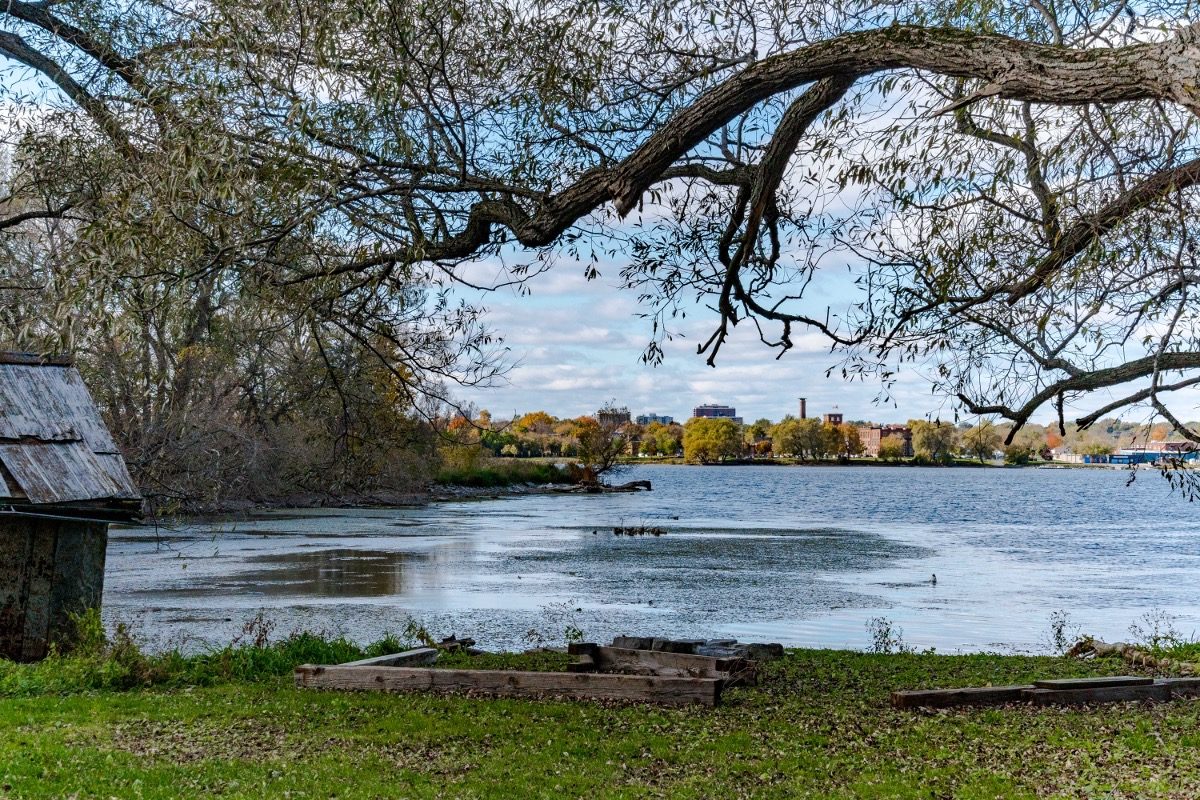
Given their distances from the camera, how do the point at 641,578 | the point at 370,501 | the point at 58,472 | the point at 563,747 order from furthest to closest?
the point at 370,501
the point at 641,578
the point at 58,472
the point at 563,747

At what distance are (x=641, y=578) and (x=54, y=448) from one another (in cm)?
1706

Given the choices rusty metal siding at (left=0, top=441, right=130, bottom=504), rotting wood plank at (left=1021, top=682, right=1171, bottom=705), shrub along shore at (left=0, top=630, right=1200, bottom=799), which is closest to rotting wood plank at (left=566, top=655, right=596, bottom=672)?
shrub along shore at (left=0, top=630, right=1200, bottom=799)

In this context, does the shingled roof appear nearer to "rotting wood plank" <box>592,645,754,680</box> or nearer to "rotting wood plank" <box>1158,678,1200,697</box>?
"rotting wood plank" <box>592,645,754,680</box>

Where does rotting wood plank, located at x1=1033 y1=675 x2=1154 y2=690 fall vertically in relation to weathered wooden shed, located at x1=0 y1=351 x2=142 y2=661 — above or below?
below

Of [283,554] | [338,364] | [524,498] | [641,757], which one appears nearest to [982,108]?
[641,757]

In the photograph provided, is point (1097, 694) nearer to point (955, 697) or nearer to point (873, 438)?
point (955, 697)

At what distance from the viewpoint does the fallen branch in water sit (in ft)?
42.4

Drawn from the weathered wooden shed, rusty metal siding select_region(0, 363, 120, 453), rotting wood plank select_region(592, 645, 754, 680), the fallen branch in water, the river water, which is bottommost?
the river water

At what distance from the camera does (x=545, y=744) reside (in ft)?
28.0

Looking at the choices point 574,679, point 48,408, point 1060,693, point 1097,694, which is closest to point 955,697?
point 1060,693

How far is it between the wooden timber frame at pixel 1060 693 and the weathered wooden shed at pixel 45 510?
963cm

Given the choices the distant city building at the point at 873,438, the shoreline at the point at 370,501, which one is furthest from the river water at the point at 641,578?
the distant city building at the point at 873,438

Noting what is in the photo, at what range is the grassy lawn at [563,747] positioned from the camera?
731 centimetres

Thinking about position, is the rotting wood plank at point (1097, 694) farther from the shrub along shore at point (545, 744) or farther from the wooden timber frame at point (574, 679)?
the wooden timber frame at point (574, 679)
